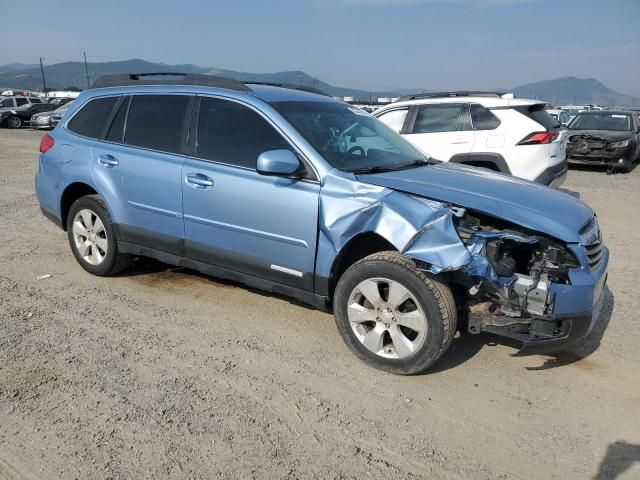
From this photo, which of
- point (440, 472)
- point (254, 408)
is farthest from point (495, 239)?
point (254, 408)

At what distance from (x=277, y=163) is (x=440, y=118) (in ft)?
17.9

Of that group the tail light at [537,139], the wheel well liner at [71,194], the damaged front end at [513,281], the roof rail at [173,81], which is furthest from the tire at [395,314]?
the tail light at [537,139]

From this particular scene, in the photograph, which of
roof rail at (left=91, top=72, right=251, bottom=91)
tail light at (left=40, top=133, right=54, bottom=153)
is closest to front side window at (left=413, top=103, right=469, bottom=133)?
roof rail at (left=91, top=72, right=251, bottom=91)

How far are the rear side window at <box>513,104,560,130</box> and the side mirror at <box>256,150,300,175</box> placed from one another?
17.5ft

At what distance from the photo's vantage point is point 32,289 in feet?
15.8

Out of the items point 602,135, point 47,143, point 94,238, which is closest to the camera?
point 94,238

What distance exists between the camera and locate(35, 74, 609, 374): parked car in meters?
3.19

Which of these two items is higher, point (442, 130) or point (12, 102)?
point (442, 130)

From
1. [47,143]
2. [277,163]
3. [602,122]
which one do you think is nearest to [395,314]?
[277,163]

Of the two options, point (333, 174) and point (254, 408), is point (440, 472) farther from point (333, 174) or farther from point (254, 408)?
point (333, 174)

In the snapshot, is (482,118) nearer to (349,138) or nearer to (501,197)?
(349,138)

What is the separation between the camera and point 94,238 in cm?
500

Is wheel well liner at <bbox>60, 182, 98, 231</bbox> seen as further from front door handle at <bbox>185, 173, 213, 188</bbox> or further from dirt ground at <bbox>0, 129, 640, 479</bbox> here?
front door handle at <bbox>185, 173, 213, 188</bbox>

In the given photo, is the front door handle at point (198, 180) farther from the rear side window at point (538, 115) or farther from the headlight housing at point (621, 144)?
the headlight housing at point (621, 144)
